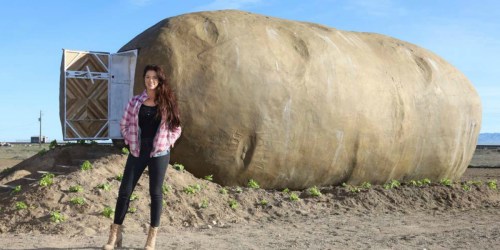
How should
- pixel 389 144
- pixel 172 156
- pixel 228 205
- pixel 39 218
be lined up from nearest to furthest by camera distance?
1. pixel 39 218
2. pixel 228 205
3. pixel 172 156
4. pixel 389 144

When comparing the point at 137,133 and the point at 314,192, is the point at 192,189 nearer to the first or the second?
the point at 314,192

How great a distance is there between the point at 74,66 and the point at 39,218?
13.6 ft

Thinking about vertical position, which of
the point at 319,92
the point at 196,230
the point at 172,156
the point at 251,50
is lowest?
the point at 196,230

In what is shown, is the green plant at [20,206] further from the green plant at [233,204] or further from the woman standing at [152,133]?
the green plant at [233,204]

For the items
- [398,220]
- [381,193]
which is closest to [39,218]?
[398,220]

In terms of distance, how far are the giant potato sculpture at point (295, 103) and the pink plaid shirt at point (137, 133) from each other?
402 centimetres

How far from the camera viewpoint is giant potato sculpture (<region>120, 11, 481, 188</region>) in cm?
1016

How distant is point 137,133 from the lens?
5863mm

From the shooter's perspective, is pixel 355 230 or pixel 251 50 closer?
pixel 355 230

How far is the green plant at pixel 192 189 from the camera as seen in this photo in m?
9.23

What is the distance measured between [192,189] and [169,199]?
509 mm

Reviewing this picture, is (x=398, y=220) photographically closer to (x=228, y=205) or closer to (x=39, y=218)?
(x=228, y=205)

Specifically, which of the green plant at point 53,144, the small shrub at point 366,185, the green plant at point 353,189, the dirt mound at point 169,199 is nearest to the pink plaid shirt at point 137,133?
the dirt mound at point 169,199

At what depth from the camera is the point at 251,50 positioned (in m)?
10.6
